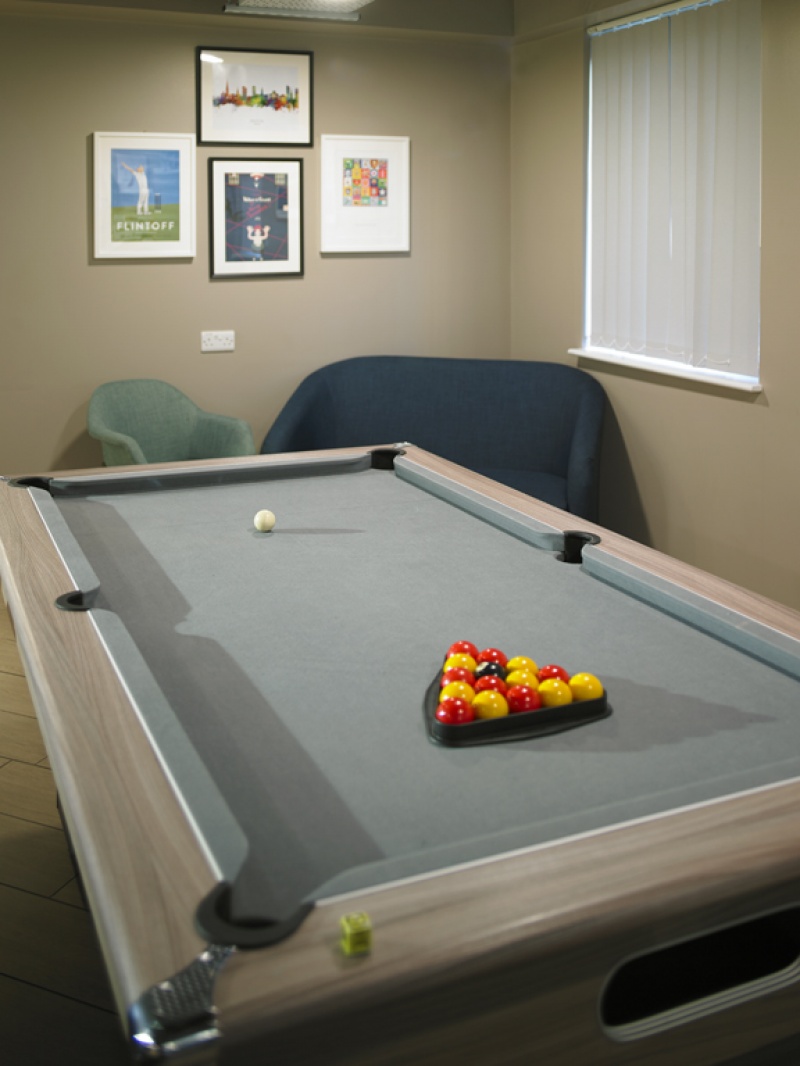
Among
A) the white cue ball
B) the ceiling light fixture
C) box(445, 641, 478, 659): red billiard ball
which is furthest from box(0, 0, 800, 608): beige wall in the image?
box(445, 641, 478, 659): red billiard ball

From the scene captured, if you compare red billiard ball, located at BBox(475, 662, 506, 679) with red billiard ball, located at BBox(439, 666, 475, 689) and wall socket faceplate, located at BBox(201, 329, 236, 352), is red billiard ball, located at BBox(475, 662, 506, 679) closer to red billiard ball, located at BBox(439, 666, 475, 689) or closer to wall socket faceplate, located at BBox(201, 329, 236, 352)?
red billiard ball, located at BBox(439, 666, 475, 689)

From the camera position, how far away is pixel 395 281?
545 cm

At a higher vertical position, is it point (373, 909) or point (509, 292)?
point (509, 292)

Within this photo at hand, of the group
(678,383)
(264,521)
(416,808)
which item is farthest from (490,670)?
(678,383)

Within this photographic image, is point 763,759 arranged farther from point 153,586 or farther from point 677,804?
point 153,586

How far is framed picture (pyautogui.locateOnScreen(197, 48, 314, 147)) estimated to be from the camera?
193 inches

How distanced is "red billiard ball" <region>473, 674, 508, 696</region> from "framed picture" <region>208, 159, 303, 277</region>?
3.90 m

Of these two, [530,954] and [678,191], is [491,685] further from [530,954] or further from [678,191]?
[678,191]

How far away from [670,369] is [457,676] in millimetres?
3267

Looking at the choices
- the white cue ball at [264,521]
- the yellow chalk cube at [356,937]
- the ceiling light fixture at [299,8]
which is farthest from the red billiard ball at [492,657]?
the ceiling light fixture at [299,8]

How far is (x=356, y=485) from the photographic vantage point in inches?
126

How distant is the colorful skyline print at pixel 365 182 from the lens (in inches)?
205

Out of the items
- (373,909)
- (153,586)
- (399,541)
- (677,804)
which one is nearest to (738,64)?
(399,541)

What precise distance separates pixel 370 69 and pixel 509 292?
1.30 meters
